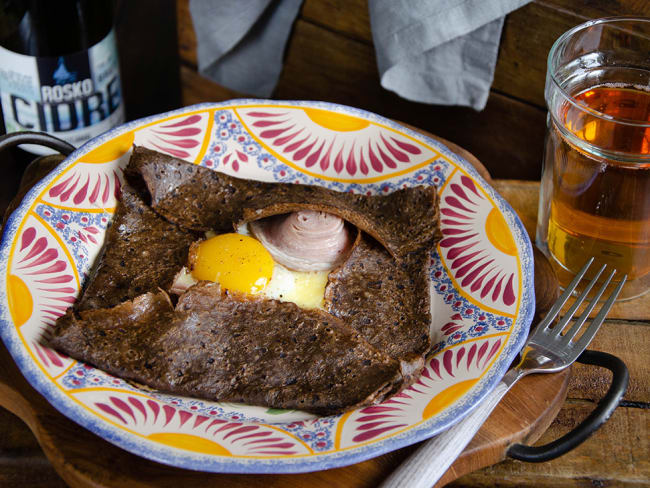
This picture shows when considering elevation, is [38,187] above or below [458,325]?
above

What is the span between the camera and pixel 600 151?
1727 millimetres

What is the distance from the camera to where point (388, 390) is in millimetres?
1525

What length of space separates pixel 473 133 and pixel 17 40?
59.5 inches

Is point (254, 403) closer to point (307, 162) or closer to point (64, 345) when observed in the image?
point (64, 345)

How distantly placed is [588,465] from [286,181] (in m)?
1.05

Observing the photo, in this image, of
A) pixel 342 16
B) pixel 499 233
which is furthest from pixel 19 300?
pixel 342 16

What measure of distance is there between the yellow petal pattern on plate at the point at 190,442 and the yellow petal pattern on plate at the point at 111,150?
829mm

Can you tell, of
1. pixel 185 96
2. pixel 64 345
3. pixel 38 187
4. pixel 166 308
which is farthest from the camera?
pixel 185 96

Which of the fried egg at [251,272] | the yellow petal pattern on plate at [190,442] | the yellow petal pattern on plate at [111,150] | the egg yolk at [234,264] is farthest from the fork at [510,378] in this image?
the yellow petal pattern on plate at [111,150]

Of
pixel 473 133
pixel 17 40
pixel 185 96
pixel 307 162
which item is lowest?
pixel 185 96

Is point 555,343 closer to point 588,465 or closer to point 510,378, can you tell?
point 510,378

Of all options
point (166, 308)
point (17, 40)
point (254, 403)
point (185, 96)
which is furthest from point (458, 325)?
point (185, 96)

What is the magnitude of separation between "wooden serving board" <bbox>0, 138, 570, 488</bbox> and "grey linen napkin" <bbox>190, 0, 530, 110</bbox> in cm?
105

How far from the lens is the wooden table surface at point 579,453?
1.66 meters
